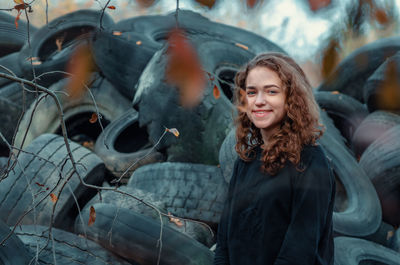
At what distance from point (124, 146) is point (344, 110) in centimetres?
220

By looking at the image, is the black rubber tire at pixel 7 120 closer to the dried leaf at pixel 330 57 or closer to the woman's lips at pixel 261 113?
the woman's lips at pixel 261 113

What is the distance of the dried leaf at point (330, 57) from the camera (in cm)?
99

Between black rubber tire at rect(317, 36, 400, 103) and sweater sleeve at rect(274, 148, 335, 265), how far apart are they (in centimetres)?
313

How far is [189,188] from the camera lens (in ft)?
10.00

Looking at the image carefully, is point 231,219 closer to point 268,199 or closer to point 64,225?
point 268,199

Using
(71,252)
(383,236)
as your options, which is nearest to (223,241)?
(71,252)

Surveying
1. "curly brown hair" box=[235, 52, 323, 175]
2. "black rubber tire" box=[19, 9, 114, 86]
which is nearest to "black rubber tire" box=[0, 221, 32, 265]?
"curly brown hair" box=[235, 52, 323, 175]

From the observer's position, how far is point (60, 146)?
3.14 meters

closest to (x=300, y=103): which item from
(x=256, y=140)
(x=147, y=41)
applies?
(x=256, y=140)

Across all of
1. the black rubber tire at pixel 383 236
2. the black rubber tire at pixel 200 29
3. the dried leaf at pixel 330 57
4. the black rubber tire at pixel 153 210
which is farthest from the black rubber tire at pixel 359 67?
the dried leaf at pixel 330 57

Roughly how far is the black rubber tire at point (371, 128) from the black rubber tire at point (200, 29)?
1.48 metres

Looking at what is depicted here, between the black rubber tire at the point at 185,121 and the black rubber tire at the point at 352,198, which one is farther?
the black rubber tire at the point at 185,121

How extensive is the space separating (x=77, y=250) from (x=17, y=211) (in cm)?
68

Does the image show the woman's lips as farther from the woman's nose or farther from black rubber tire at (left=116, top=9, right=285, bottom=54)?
black rubber tire at (left=116, top=9, right=285, bottom=54)
